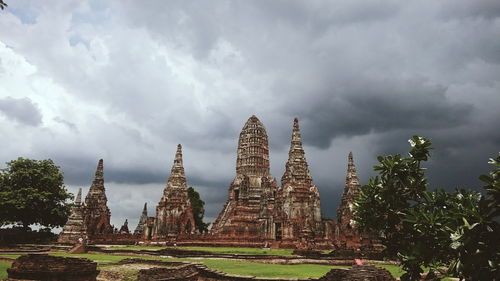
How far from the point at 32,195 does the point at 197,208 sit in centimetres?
3280

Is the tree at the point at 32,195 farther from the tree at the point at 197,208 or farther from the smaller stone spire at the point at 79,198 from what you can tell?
the tree at the point at 197,208

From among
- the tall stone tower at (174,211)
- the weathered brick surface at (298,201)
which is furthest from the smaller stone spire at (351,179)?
the tall stone tower at (174,211)

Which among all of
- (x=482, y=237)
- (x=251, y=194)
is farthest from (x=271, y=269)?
(x=251, y=194)

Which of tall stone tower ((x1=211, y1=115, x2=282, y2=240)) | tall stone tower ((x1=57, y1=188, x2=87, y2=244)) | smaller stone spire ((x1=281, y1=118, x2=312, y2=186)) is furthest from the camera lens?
smaller stone spire ((x1=281, y1=118, x2=312, y2=186))

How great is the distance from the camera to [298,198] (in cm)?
4744

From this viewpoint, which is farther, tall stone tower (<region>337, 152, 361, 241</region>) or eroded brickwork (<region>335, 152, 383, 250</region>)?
tall stone tower (<region>337, 152, 361, 241</region>)

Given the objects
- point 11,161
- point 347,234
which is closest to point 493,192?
point 347,234

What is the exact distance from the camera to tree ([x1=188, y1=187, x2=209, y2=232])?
7119 cm

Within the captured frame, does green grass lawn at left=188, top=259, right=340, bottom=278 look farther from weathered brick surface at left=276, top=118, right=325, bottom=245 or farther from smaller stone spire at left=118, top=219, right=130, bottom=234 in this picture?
smaller stone spire at left=118, top=219, right=130, bottom=234

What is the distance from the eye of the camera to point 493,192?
5465 mm

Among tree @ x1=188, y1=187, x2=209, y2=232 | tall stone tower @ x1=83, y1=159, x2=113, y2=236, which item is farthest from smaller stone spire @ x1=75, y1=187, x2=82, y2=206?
tree @ x1=188, y1=187, x2=209, y2=232

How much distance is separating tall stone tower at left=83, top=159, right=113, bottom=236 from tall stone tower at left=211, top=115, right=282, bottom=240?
694 inches

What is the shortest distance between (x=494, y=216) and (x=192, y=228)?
50.5 m

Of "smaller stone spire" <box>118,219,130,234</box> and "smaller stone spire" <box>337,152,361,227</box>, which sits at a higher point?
"smaller stone spire" <box>337,152,361,227</box>
